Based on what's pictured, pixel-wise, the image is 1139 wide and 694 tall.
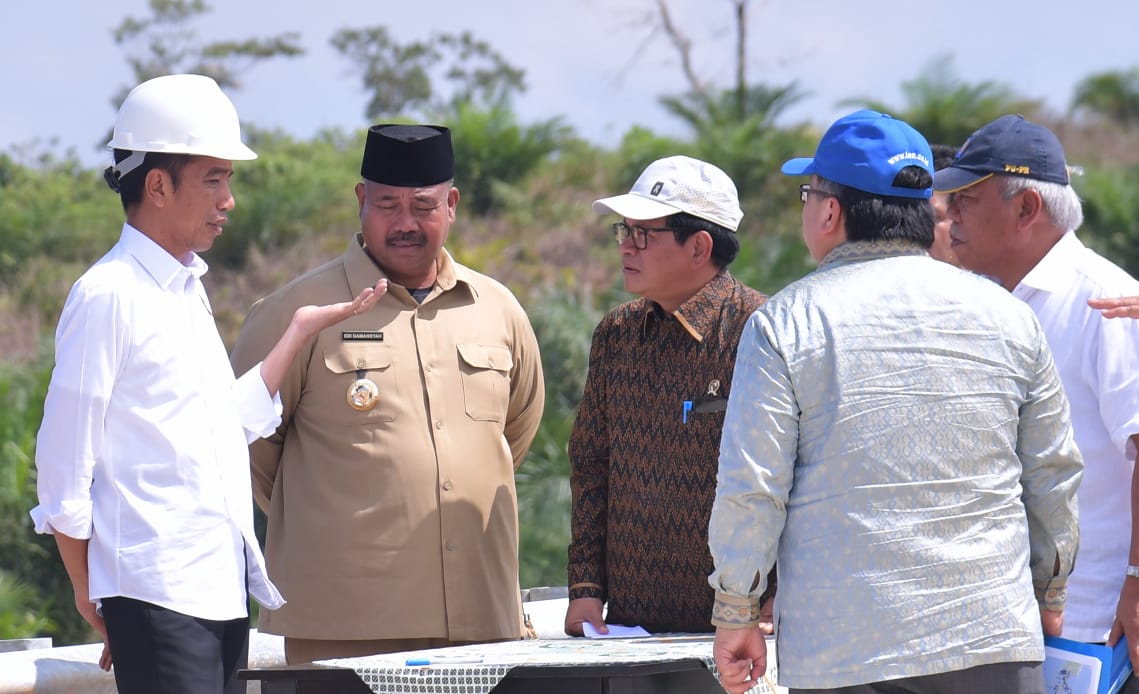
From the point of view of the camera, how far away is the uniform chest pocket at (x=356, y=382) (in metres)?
3.84

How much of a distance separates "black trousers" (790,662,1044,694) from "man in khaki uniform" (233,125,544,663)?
149 cm

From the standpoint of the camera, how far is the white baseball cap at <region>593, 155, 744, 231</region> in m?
3.73

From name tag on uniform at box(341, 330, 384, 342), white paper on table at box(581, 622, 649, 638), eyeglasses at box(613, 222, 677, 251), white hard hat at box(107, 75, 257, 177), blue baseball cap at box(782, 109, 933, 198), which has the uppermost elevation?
white hard hat at box(107, 75, 257, 177)

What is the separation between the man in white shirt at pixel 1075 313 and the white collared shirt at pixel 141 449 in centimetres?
187

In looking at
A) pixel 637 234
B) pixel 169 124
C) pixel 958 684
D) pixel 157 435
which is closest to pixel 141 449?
pixel 157 435

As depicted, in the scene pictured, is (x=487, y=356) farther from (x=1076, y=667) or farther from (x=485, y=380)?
(x=1076, y=667)

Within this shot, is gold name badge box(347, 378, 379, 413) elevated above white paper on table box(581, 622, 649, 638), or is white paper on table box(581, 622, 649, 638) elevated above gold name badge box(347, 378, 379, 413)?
gold name badge box(347, 378, 379, 413)

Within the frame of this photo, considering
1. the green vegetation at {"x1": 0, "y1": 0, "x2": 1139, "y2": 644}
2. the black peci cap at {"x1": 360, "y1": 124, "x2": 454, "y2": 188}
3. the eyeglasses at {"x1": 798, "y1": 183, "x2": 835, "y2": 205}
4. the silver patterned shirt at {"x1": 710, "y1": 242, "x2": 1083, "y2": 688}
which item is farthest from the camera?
the green vegetation at {"x1": 0, "y1": 0, "x2": 1139, "y2": 644}

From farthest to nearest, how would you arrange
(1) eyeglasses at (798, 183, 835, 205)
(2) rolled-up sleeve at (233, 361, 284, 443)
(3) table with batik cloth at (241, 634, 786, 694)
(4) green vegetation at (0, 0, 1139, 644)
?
(4) green vegetation at (0, 0, 1139, 644) < (2) rolled-up sleeve at (233, 361, 284, 443) < (1) eyeglasses at (798, 183, 835, 205) < (3) table with batik cloth at (241, 634, 786, 694)

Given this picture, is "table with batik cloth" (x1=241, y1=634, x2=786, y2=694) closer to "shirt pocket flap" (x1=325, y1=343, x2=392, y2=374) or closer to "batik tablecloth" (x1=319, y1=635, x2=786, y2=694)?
"batik tablecloth" (x1=319, y1=635, x2=786, y2=694)

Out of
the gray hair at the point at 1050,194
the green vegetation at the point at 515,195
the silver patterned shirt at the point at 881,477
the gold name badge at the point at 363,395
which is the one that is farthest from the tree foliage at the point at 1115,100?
the silver patterned shirt at the point at 881,477

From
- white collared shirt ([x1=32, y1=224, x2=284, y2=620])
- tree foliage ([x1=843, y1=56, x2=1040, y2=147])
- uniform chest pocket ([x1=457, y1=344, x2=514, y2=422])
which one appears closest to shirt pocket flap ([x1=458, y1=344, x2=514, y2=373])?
uniform chest pocket ([x1=457, y1=344, x2=514, y2=422])

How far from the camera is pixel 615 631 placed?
3572 millimetres

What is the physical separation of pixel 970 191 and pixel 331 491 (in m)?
1.87
